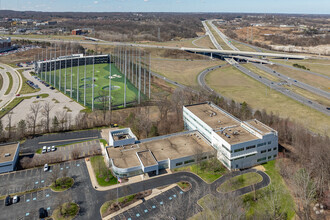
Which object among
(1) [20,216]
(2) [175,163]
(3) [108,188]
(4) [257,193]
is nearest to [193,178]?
(2) [175,163]

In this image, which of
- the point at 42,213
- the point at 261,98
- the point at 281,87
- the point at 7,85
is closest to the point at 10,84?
the point at 7,85

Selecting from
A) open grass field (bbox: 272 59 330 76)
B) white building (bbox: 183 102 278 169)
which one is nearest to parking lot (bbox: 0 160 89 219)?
white building (bbox: 183 102 278 169)

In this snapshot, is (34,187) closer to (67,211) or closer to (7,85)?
(67,211)

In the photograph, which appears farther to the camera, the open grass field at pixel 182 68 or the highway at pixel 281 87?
the open grass field at pixel 182 68

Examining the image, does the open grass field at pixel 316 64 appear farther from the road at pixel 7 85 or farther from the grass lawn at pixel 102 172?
the road at pixel 7 85

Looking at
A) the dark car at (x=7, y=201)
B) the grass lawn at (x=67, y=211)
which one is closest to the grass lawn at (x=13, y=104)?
the dark car at (x=7, y=201)

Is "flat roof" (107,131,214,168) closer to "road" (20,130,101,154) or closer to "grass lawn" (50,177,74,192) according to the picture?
"grass lawn" (50,177,74,192)

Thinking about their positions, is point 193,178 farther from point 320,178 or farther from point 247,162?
point 320,178
